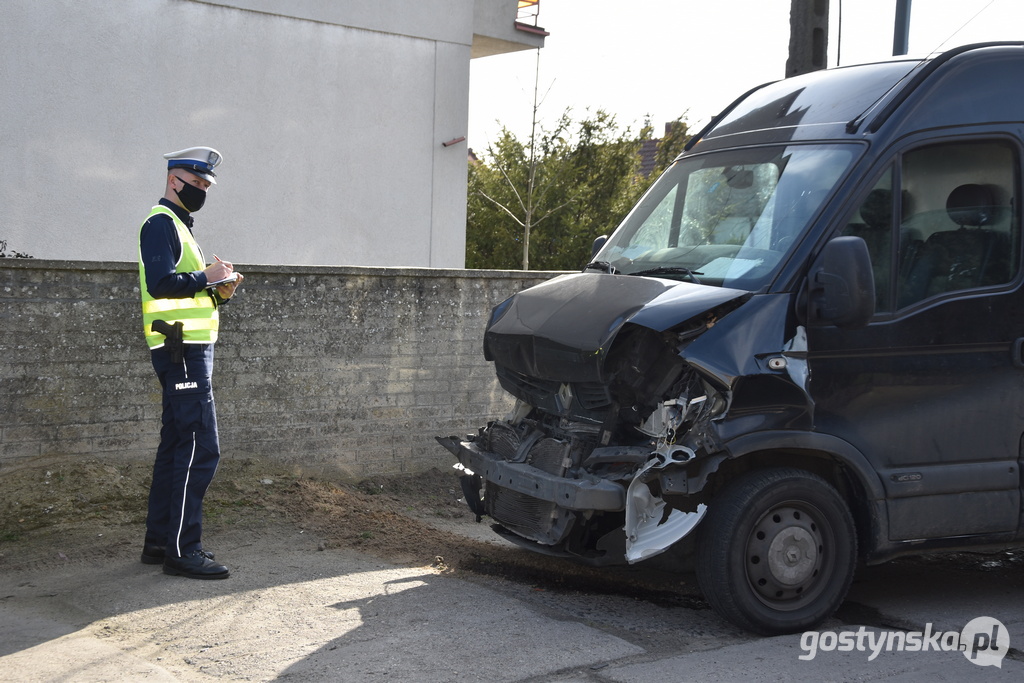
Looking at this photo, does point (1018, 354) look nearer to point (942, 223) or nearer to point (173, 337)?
point (942, 223)

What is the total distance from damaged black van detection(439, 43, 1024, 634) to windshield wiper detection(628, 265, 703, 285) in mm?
16

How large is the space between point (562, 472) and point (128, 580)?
2.47 metres

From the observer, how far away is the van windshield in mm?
5207

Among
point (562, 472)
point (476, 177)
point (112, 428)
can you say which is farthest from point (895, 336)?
point (476, 177)

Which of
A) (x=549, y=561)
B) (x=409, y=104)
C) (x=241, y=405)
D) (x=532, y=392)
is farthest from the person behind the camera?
(x=409, y=104)

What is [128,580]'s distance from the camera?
18.8 feet

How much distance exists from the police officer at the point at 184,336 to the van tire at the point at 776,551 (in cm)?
271

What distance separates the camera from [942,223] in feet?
17.8

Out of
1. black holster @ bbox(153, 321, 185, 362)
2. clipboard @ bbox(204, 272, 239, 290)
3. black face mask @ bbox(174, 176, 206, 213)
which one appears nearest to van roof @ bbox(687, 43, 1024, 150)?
clipboard @ bbox(204, 272, 239, 290)

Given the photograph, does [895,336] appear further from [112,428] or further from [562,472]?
[112,428]

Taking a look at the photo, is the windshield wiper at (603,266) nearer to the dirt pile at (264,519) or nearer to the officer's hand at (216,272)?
the dirt pile at (264,519)

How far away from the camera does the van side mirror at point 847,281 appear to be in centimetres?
481

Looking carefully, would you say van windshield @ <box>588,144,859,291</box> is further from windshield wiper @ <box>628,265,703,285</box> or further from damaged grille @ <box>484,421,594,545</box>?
damaged grille @ <box>484,421,594,545</box>

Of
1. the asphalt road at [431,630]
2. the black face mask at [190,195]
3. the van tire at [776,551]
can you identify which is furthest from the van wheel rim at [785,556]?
the black face mask at [190,195]
